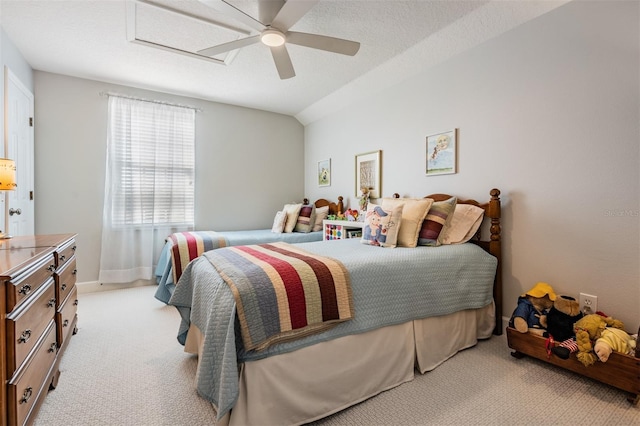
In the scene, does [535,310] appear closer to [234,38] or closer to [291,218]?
[291,218]

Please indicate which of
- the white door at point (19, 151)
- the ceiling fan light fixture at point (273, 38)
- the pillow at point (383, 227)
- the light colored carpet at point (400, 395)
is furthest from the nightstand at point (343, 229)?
the white door at point (19, 151)

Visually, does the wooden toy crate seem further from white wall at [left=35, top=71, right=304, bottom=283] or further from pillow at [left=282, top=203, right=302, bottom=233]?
white wall at [left=35, top=71, right=304, bottom=283]

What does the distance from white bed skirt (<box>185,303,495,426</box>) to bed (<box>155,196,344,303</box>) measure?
1.25m

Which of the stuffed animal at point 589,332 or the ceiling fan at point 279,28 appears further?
the ceiling fan at point 279,28

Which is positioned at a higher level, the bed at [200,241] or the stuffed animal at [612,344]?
the bed at [200,241]

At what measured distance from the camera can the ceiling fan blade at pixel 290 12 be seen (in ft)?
5.81

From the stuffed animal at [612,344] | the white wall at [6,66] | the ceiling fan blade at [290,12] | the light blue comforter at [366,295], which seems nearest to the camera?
the light blue comforter at [366,295]

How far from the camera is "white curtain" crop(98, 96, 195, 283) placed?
12.2 ft

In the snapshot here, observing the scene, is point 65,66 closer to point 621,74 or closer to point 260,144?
point 260,144

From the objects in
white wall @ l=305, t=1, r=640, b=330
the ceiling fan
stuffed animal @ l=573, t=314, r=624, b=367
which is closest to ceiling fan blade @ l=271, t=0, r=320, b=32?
the ceiling fan

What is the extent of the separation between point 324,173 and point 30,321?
3.76 m

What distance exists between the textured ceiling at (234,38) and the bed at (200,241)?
5.67ft

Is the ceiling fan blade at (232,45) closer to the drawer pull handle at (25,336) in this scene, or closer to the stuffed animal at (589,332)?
the drawer pull handle at (25,336)

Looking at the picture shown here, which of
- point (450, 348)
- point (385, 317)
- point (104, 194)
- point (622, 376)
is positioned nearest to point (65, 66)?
point (104, 194)
